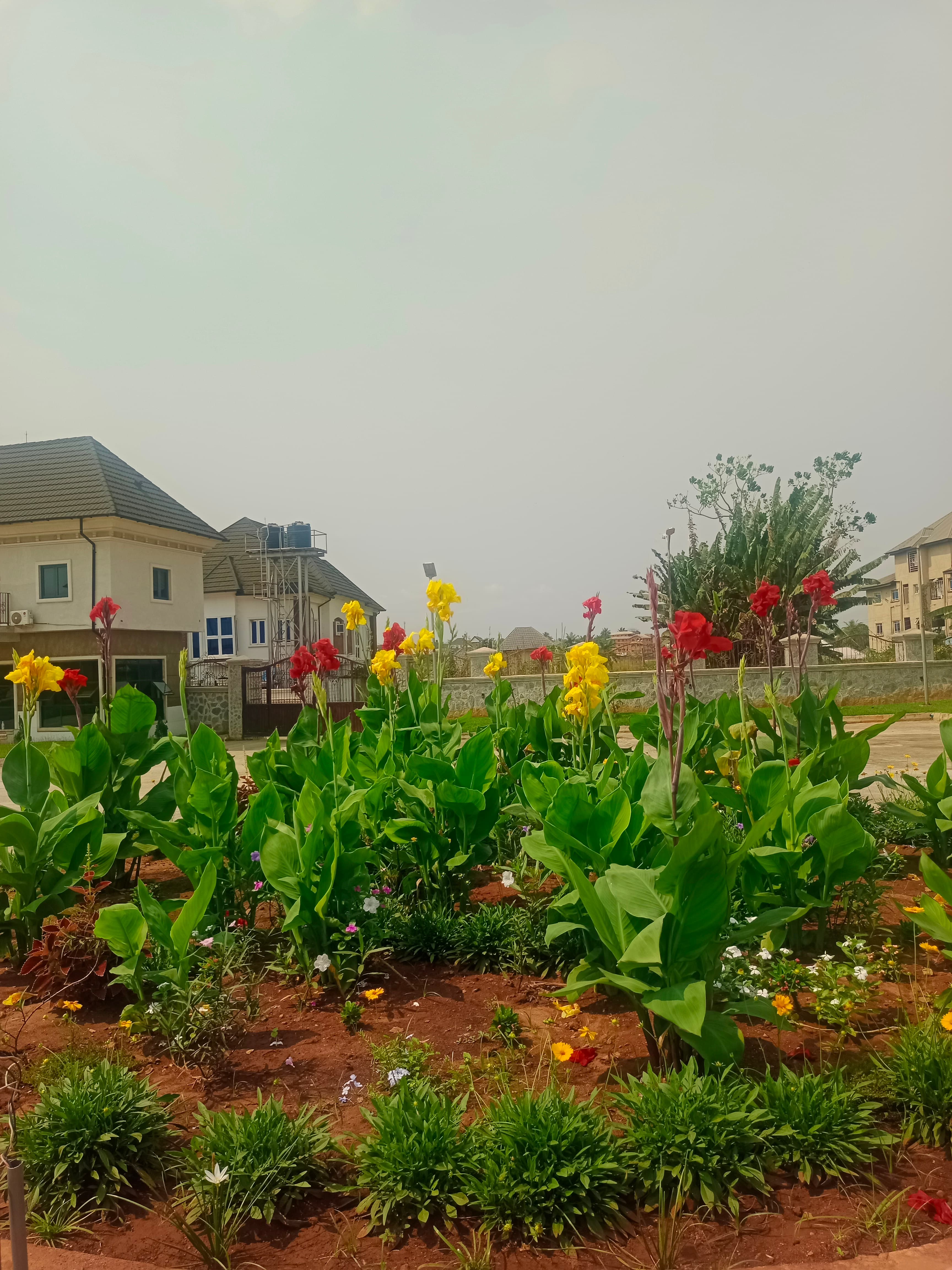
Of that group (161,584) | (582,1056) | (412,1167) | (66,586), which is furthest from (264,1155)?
(161,584)

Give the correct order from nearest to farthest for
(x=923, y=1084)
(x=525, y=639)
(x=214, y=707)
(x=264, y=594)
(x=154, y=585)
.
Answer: (x=923, y=1084)
(x=214, y=707)
(x=154, y=585)
(x=264, y=594)
(x=525, y=639)

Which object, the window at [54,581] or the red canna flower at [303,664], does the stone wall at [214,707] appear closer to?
the window at [54,581]

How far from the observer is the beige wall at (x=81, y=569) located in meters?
21.2

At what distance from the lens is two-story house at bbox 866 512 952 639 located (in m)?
45.1

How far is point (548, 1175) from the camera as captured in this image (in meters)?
1.89

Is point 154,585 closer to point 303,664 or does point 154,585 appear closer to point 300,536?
point 300,536

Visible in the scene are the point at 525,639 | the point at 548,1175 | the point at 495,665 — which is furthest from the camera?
the point at 525,639

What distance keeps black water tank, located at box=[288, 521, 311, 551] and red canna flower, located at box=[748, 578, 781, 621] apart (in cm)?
2811

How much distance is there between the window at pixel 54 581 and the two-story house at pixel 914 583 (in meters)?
33.5

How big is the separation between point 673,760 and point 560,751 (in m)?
3.02

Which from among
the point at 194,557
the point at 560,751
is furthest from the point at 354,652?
the point at 560,751

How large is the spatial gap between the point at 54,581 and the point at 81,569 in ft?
2.72

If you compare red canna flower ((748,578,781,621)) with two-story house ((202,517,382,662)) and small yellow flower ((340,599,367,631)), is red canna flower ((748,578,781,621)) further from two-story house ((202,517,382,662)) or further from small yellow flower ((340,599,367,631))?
two-story house ((202,517,382,662))

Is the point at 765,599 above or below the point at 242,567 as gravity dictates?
below
